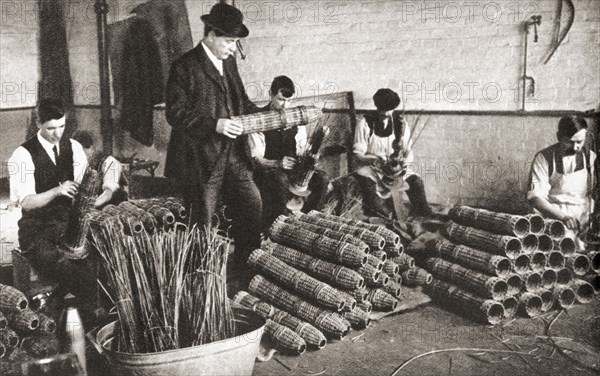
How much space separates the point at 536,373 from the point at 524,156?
271cm

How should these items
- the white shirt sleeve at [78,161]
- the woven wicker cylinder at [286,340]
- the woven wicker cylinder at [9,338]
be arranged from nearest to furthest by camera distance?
the woven wicker cylinder at [9,338] < the woven wicker cylinder at [286,340] < the white shirt sleeve at [78,161]

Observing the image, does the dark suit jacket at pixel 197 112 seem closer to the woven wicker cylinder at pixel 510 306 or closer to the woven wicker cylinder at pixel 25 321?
the woven wicker cylinder at pixel 25 321

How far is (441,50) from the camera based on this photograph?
21.4 ft

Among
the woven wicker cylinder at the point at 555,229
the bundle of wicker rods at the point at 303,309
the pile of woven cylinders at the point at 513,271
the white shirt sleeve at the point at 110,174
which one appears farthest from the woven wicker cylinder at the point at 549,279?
the white shirt sleeve at the point at 110,174

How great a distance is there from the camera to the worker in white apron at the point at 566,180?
501 centimetres

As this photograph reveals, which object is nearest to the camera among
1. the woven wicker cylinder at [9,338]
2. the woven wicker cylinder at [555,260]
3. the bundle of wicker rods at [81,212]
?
the woven wicker cylinder at [9,338]

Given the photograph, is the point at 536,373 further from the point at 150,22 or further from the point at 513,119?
the point at 150,22

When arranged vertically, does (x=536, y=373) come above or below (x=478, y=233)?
below

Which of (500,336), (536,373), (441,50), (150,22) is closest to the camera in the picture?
(536,373)

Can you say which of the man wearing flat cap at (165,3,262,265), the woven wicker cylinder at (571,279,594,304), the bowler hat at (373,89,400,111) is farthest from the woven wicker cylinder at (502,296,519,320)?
the bowler hat at (373,89,400,111)

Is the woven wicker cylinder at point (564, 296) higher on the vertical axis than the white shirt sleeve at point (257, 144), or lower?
lower

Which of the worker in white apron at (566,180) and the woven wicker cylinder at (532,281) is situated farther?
the worker in white apron at (566,180)

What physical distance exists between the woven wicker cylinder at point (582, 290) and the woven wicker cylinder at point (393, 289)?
52.1 inches

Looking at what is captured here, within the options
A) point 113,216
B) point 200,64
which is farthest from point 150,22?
point 113,216
